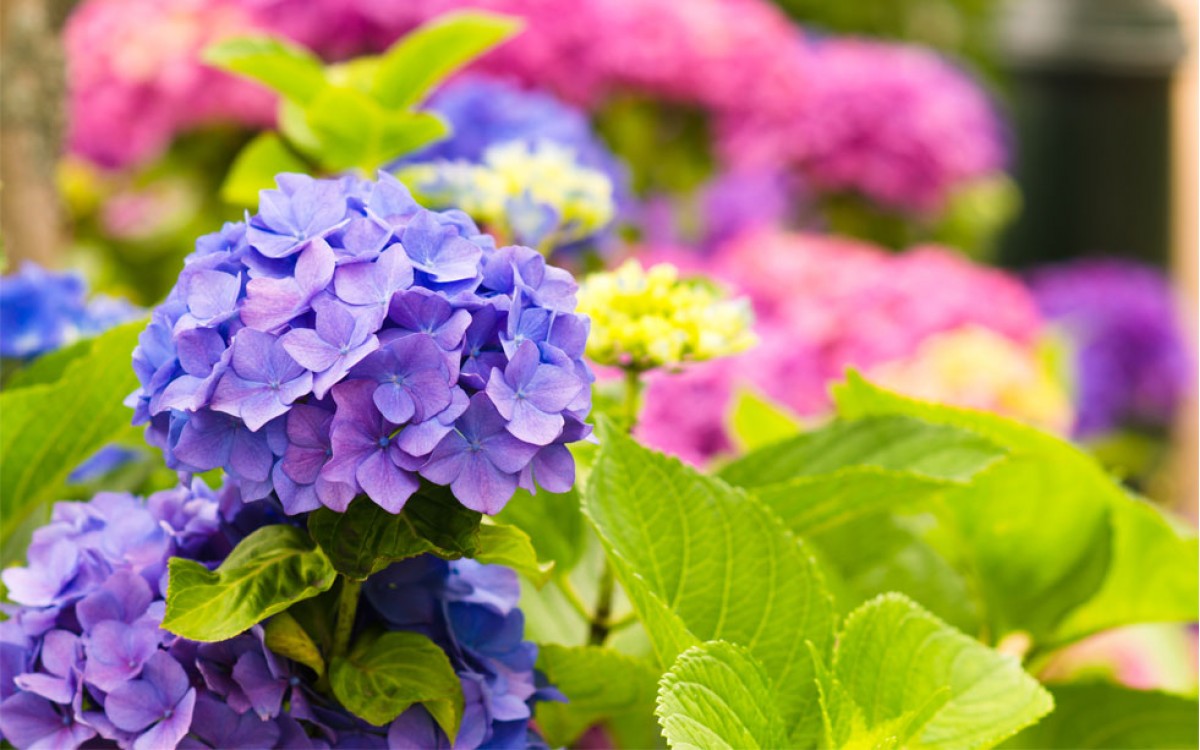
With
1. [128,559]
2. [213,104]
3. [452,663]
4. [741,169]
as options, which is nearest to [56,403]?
[128,559]

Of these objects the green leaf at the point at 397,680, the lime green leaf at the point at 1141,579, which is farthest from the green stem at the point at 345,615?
the lime green leaf at the point at 1141,579

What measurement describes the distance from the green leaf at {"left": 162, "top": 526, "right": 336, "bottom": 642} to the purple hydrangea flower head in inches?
11.1

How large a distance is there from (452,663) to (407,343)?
0.45ft

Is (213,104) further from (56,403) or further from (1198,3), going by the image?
(1198,3)

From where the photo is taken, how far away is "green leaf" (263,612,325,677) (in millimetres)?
446

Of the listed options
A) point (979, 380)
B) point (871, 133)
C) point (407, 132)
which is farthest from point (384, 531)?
point (871, 133)

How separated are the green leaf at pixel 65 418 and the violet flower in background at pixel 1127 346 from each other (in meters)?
1.49

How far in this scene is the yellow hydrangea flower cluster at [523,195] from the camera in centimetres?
76

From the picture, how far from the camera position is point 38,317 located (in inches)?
26.7

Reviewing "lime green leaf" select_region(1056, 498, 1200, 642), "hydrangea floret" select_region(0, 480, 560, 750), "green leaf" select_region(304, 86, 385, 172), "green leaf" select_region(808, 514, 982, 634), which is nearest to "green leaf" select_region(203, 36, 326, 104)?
"green leaf" select_region(304, 86, 385, 172)

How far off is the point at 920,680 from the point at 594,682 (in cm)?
13

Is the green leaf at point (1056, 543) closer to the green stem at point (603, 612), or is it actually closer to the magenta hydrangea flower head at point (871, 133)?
the green stem at point (603, 612)

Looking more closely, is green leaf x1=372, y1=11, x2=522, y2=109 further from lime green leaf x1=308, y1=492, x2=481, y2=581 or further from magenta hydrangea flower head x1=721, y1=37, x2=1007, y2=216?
magenta hydrangea flower head x1=721, y1=37, x2=1007, y2=216

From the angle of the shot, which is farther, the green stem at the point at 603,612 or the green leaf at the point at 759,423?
the green leaf at the point at 759,423
